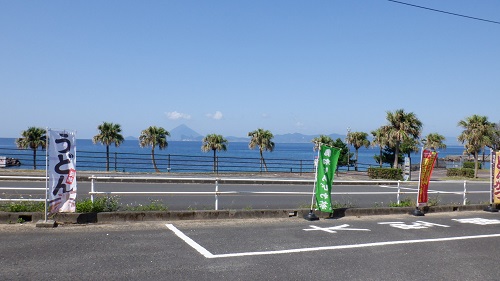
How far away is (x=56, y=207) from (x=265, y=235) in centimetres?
439

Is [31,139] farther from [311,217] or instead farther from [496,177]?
[496,177]

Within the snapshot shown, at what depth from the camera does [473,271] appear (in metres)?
6.77

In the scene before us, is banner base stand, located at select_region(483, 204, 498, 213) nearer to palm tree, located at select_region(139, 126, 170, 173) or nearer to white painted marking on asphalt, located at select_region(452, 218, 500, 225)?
white painted marking on asphalt, located at select_region(452, 218, 500, 225)

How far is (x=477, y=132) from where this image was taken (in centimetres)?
3850

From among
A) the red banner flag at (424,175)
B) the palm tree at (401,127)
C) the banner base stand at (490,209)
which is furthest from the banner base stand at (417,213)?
the palm tree at (401,127)

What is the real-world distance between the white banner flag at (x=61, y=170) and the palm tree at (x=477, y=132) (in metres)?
37.4

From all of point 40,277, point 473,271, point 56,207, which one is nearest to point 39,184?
point 56,207

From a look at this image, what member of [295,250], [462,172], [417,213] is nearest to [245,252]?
[295,250]

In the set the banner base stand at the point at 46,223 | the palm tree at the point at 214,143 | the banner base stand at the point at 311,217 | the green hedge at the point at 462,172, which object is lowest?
the green hedge at the point at 462,172

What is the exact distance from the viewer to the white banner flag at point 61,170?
8.77 metres

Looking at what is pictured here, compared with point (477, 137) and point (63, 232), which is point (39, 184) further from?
point (477, 137)

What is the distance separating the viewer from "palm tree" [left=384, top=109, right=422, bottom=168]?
120ft

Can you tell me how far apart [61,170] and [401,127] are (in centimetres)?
3264

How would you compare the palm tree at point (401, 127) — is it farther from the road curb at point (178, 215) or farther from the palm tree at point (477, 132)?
the road curb at point (178, 215)
